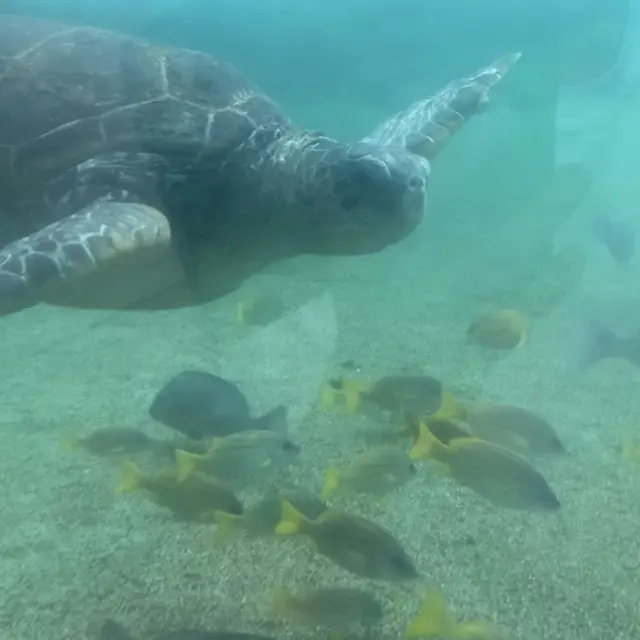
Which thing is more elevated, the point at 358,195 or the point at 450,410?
the point at 358,195

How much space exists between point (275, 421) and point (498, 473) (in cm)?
119

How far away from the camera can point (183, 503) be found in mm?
2098

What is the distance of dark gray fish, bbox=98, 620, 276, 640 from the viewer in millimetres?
1727

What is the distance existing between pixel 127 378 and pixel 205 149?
5.49 ft

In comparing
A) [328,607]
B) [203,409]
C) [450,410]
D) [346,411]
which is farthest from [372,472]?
[346,411]

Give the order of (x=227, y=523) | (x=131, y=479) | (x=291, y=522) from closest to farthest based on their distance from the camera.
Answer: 1. (x=291, y=522)
2. (x=227, y=523)
3. (x=131, y=479)

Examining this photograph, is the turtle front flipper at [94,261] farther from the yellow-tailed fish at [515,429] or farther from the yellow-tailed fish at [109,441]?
the yellow-tailed fish at [515,429]

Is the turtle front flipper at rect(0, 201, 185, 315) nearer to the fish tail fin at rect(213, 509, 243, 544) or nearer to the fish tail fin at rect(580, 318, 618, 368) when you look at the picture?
the fish tail fin at rect(213, 509, 243, 544)

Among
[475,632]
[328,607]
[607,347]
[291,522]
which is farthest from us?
[607,347]

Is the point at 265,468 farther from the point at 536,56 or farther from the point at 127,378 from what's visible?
the point at 536,56

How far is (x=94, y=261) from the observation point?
2262 millimetres

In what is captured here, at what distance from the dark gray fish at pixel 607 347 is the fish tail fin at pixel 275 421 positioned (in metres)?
1.92

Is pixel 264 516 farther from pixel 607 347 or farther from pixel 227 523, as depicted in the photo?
pixel 607 347

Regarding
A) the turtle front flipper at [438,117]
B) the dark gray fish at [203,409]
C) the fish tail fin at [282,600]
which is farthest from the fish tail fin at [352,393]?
the turtle front flipper at [438,117]
